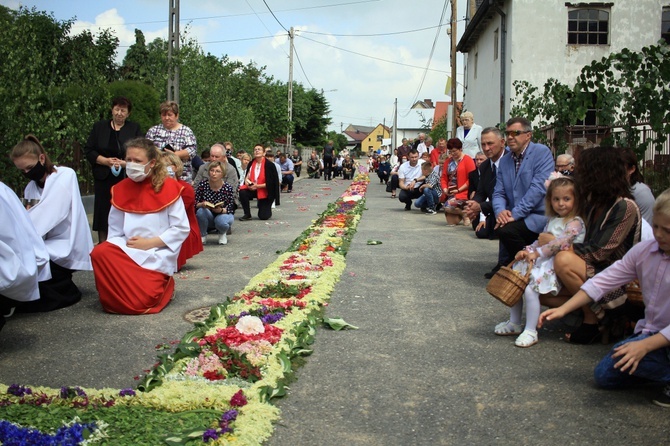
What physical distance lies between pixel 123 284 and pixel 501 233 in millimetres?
4133

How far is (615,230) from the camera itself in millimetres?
5988

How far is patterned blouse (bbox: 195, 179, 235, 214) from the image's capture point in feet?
42.1

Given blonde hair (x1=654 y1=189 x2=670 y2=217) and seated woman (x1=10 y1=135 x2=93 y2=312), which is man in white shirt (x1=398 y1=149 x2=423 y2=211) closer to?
seated woman (x1=10 y1=135 x2=93 y2=312)

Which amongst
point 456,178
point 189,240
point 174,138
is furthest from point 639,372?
point 456,178

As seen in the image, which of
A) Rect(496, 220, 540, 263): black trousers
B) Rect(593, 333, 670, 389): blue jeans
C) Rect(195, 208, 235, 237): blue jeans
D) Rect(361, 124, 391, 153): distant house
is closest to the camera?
Rect(593, 333, 670, 389): blue jeans

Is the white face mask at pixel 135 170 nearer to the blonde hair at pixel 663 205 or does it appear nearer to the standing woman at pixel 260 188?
the blonde hair at pixel 663 205

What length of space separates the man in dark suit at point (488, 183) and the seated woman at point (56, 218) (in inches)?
187

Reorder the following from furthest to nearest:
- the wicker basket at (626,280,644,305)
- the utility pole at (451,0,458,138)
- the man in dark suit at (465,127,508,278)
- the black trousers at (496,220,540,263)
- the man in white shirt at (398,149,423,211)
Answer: the utility pole at (451,0,458,138) → the man in white shirt at (398,149,423,211) → the man in dark suit at (465,127,508,278) → the black trousers at (496,220,540,263) → the wicker basket at (626,280,644,305)

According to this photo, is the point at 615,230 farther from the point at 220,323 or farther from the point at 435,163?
the point at 435,163

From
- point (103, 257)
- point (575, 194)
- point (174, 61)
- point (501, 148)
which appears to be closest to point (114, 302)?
point (103, 257)

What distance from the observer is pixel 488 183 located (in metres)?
10.2

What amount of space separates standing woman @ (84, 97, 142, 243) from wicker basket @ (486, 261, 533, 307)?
5.98 m

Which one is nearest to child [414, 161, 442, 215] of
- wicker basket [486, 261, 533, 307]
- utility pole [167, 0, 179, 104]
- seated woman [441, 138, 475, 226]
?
seated woman [441, 138, 475, 226]

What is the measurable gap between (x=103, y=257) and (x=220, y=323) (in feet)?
5.26
